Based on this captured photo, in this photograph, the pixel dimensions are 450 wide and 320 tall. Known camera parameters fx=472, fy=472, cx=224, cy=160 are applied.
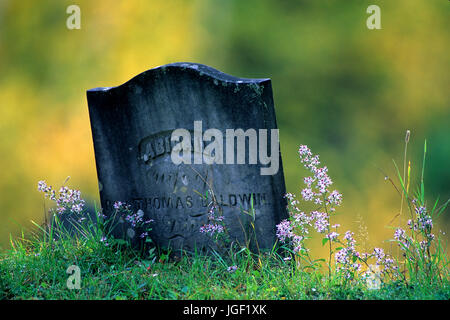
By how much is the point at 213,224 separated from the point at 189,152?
0.60 metres

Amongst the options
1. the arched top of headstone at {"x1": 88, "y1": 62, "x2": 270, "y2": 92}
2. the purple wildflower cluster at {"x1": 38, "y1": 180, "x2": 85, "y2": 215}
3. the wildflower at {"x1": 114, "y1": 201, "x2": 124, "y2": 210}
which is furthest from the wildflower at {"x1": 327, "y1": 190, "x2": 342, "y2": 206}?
the purple wildflower cluster at {"x1": 38, "y1": 180, "x2": 85, "y2": 215}

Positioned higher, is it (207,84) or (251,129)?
(207,84)

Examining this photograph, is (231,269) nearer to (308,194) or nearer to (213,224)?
(213,224)

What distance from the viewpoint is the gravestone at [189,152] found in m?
3.44

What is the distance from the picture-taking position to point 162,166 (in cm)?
383

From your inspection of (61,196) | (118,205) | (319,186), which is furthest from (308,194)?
(61,196)

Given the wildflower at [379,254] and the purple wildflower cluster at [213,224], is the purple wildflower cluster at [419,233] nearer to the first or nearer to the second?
the wildflower at [379,254]

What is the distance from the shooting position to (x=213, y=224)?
11.6 ft

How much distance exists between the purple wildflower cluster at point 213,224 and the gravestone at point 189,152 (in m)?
0.05

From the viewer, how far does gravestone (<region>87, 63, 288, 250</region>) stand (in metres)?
3.44
